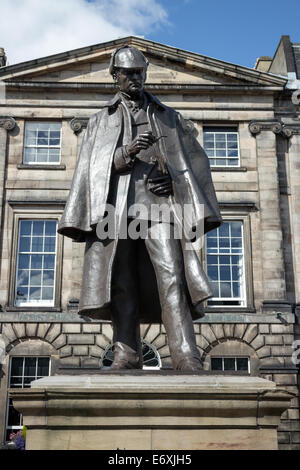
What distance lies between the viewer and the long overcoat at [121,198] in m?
4.37

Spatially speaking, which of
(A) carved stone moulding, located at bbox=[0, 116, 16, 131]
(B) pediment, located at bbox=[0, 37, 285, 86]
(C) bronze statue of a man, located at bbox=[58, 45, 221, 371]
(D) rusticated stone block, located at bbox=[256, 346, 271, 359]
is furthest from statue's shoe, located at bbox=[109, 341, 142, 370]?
(B) pediment, located at bbox=[0, 37, 285, 86]

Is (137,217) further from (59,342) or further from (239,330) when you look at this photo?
(239,330)

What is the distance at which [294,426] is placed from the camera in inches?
709

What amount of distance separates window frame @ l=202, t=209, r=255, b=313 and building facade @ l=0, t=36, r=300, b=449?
0.04m

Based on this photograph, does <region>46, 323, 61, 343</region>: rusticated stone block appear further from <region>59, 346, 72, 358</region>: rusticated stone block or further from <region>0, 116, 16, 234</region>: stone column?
<region>0, 116, 16, 234</region>: stone column

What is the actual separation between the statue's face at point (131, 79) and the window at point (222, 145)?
16.1m

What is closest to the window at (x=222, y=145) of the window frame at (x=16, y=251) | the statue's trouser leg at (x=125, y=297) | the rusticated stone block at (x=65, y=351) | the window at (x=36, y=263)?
the window frame at (x=16, y=251)

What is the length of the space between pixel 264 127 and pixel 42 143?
773 cm

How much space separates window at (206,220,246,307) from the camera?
19.3m

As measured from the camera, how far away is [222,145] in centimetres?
2108
